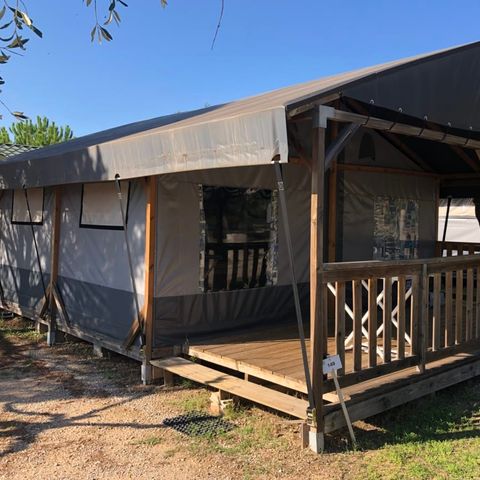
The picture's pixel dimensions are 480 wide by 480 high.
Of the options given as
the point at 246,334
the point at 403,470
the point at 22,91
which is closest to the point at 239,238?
the point at 246,334

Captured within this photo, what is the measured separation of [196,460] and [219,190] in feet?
9.66

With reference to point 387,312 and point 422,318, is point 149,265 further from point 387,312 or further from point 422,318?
point 422,318

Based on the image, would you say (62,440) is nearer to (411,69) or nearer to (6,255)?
(411,69)

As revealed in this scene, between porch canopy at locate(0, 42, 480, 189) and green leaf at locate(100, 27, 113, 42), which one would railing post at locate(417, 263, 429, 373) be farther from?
green leaf at locate(100, 27, 113, 42)

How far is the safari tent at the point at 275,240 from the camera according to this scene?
3633 mm

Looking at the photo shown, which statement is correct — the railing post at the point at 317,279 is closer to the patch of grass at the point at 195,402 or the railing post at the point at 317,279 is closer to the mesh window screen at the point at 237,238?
the patch of grass at the point at 195,402

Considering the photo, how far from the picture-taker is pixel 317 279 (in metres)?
3.48

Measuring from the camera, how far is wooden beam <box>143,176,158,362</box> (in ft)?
Answer: 16.8

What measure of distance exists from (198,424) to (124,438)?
58cm

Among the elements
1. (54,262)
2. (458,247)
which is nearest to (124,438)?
(54,262)

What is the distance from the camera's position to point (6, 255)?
27.6 feet

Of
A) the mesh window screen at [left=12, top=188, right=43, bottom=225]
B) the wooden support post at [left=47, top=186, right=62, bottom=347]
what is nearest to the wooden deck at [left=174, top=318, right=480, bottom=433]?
the wooden support post at [left=47, top=186, right=62, bottom=347]

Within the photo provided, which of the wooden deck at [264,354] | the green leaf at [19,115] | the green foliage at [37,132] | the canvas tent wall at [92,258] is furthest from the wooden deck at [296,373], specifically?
the green foliage at [37,132]

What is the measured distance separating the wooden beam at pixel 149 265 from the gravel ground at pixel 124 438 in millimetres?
471
